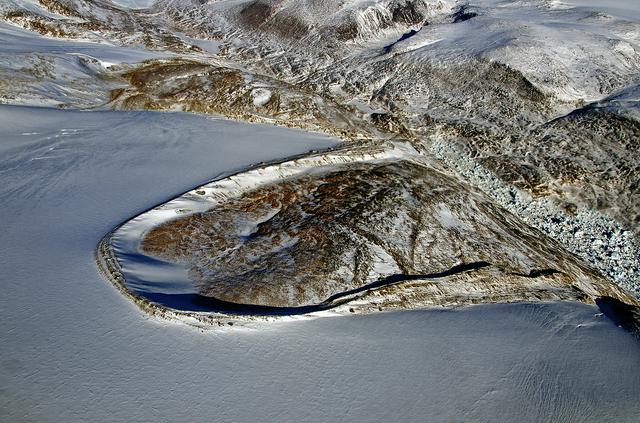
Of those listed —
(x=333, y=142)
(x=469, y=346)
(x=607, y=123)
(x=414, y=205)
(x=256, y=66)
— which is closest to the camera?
(x=469, y=346)

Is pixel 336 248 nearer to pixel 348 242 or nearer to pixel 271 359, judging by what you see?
pixel 348 242

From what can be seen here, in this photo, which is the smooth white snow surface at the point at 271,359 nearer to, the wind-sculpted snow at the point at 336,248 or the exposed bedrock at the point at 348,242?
the wind-sculpted snow at the point at 336,248

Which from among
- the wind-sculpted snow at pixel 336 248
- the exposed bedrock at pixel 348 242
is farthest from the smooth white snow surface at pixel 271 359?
the exposed bedrock at pixel 348 242

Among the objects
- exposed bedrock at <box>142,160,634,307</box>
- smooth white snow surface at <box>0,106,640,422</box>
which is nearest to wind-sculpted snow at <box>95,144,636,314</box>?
exposed bedrock at <box>142,160,634,307</box>

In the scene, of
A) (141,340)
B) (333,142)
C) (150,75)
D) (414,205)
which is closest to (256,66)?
(150,75)

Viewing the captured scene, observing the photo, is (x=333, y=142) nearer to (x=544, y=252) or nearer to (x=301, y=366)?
(x=544, y=252)

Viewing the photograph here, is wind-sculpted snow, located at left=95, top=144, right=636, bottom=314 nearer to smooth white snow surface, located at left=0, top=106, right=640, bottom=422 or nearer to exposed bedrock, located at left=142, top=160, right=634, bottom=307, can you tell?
exposed bedrock, located at left=142, top=160, right=634, bottom=307

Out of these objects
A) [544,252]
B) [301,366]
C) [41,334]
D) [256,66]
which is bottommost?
[544,252]
